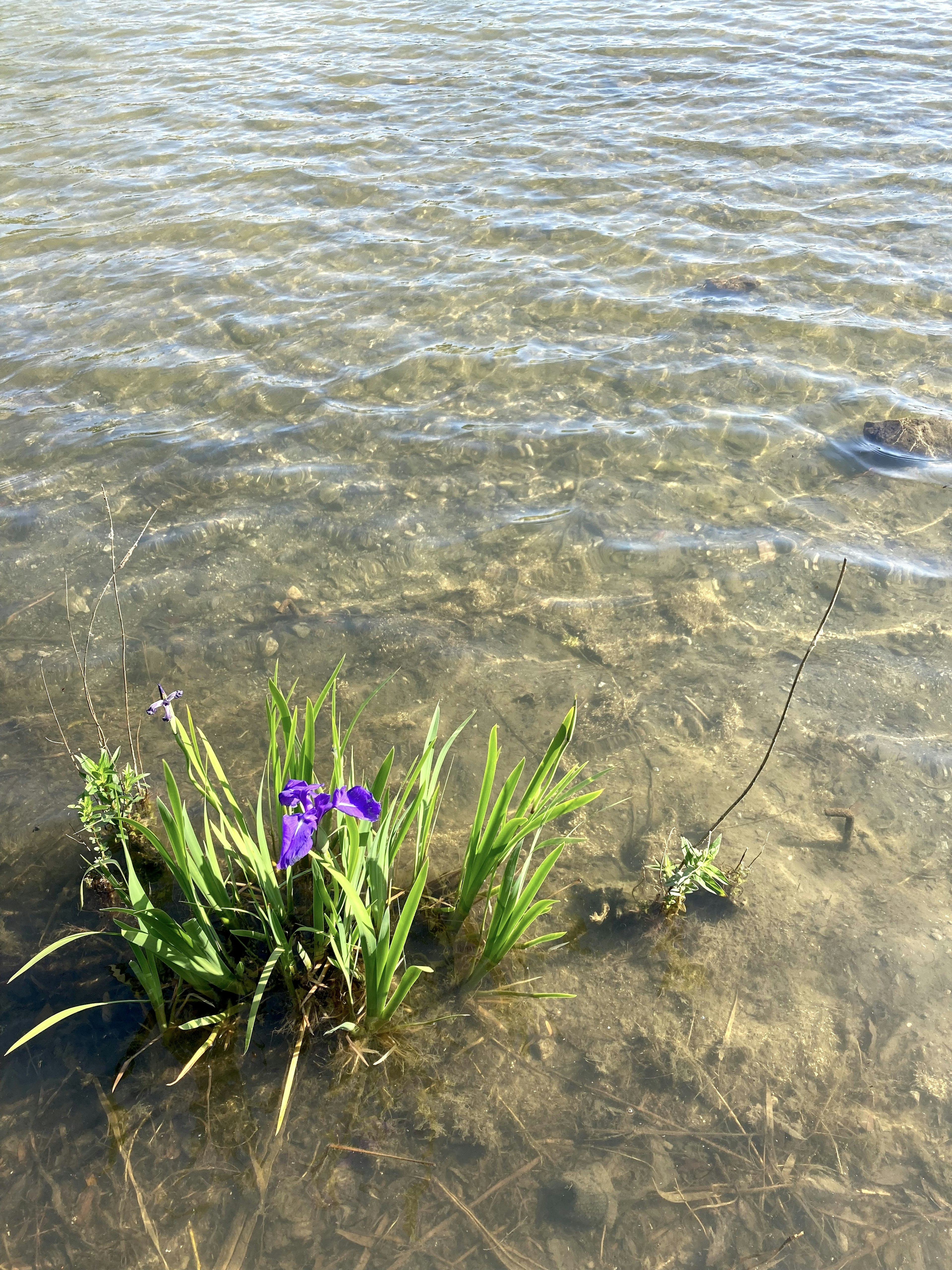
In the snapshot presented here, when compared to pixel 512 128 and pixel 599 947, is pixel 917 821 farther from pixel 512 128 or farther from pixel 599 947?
pixel 512 128

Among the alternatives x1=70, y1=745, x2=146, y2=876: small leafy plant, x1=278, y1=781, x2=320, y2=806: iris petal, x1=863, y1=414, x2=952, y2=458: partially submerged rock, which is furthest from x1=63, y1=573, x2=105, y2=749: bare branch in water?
x1=863, y1=414, x2=952, y2=458: partially submerged rock

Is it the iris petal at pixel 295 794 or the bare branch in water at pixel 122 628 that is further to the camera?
the bare branch in water at pixel 122 628

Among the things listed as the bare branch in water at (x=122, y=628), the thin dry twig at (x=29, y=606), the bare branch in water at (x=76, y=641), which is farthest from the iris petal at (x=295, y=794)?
the thin dry twig at (x=29, y=606)

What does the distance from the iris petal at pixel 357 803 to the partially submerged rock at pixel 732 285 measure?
6225mm

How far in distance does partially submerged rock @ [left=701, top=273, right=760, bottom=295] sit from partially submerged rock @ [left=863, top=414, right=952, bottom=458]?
202 centimetres

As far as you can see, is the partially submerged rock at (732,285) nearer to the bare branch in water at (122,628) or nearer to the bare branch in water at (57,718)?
the bare branch in water at (122,628)

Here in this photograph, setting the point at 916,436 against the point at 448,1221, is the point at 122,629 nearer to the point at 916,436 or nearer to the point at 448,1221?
the point at 448,1221

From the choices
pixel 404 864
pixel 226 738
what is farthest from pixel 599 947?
pixel 226 738

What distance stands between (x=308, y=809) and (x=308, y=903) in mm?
1206

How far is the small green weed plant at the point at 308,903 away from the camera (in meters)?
2.48

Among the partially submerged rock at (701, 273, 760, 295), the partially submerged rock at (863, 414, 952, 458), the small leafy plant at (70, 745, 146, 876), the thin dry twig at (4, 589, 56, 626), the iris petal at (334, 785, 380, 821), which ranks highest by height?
the iris petal at (334, 785, 380, 821)

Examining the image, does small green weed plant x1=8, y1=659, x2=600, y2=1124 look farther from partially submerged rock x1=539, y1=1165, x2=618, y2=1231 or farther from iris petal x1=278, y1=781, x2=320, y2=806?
partially submerged rock x1=539, y1=1165, x2=618, y2=1231

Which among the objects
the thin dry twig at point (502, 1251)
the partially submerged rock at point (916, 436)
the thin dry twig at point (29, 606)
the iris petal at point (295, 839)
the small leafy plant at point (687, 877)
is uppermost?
the iris petal at point (295, 839)

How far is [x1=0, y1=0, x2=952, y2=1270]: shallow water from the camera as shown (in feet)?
8.30
